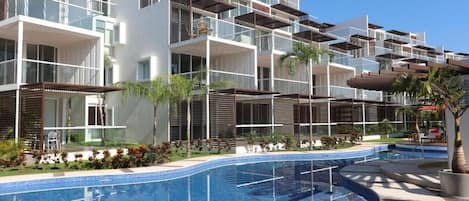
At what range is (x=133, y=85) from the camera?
19.4 metres

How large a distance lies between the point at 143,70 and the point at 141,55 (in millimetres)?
844

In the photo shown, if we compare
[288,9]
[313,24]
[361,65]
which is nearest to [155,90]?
[288,9]

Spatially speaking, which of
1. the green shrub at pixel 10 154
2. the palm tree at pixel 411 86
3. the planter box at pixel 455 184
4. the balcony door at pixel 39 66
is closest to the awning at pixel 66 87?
the balcony door at pixel 39 66

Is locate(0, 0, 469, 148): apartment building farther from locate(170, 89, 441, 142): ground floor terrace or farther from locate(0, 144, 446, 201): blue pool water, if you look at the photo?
locate(0, 144, 446, 201): blue pool water

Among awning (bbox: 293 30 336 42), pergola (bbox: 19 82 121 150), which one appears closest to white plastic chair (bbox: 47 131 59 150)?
pergola (bbox: 19 82 121 150)

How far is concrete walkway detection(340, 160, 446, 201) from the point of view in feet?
30.0

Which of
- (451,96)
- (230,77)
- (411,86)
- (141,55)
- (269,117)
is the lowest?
(269,117)

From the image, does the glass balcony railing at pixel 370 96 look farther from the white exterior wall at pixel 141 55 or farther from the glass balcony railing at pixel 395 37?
the white exterior wall at pixel 141 55

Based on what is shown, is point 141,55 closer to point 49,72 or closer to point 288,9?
point 49,72

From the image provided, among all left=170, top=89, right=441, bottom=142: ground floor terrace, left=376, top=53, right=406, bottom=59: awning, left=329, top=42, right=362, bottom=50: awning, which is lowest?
left=170, top=89, right=441, bottom=142: ground floor terrace

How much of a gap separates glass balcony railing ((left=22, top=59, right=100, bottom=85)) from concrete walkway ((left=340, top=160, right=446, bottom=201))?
12082 mm

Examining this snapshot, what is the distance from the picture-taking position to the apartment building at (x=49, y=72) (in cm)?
1590

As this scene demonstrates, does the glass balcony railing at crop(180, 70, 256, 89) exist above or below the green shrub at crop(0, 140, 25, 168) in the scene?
above

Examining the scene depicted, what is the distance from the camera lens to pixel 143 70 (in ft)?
74.8
